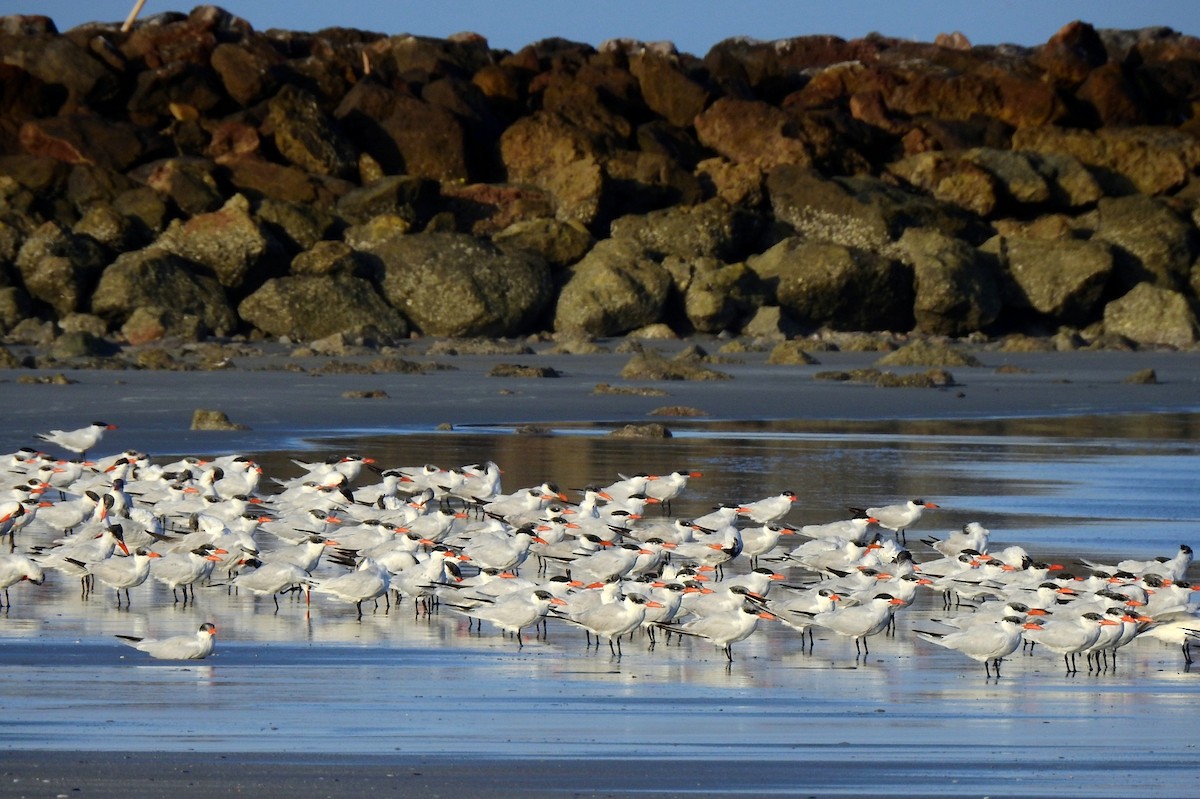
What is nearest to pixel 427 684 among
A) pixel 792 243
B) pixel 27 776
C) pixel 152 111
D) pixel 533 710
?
pixel 533 710

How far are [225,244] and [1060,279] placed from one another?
1964 centimetres

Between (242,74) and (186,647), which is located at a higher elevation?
(242,74)

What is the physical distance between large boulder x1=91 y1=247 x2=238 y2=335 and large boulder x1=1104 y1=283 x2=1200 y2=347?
20042mm

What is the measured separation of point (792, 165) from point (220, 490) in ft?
124

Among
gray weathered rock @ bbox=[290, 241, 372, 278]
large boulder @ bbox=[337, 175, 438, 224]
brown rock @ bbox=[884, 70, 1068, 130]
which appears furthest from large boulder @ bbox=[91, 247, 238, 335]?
brown rock @ bbox=[884, 70, 1068, 130]

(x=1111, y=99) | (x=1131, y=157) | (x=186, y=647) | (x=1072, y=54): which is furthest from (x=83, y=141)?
(x=186, y=647)

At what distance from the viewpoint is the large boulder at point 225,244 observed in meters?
40.7

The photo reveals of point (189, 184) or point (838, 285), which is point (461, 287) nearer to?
point (189, 184)

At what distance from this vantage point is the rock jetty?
40562 mm

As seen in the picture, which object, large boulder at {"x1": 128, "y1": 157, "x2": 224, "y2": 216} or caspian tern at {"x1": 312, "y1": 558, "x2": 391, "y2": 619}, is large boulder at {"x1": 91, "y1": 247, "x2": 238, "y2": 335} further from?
caspian tern at {"x1": 312, "y1": 558, "x2": 391, "y2": 619}

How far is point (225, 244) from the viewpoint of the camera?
134ft

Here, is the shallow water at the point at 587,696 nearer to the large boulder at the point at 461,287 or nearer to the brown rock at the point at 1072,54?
the large boulder at the point at 461,287

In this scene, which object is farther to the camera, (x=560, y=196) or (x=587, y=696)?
(x=560, y=196)

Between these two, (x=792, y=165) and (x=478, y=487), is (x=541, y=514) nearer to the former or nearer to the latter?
(x=478, y=487)
